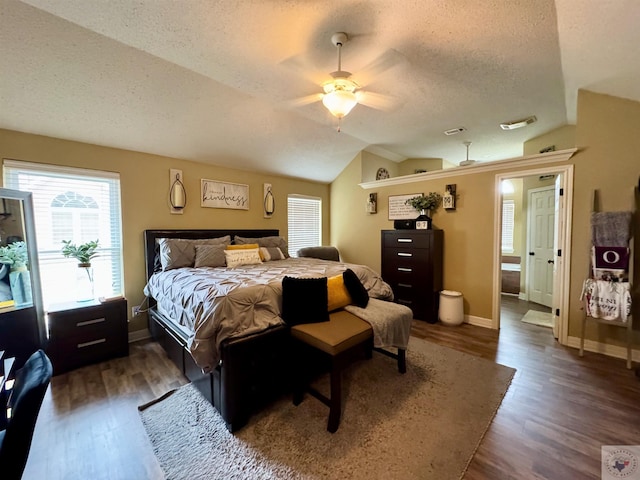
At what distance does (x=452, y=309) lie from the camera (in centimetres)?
372

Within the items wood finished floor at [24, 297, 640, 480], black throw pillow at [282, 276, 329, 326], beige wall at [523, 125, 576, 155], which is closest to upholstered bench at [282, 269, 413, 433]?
black throw pillow at [282, 276, 329, 326]

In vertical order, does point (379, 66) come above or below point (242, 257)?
above

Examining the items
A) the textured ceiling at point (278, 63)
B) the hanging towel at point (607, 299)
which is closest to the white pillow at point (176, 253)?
the textured ceiling at point (278, 63)

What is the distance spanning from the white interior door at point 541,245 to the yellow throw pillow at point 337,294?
407cm

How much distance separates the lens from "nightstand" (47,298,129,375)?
247 cm

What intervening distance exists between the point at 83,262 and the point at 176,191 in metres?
1.32

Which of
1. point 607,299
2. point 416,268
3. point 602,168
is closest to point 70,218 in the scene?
point 416,268

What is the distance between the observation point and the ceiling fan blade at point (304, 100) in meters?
3.07

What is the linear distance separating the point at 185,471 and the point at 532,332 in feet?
13.2

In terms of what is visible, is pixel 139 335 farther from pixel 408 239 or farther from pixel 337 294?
pixel 408 239

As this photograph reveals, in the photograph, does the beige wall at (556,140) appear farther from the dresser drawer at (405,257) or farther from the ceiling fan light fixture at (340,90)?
the ceiling fan light fixture at (340,90)

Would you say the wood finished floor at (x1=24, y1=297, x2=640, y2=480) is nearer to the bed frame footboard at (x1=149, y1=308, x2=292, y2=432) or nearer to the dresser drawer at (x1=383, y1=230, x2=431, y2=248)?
the bed frame footboard at (x1=149, y1=308, x2=292, y2=432)

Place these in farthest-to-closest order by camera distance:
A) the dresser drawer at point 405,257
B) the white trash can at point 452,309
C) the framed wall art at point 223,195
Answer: the framed wall art at point 223,195, the dresser drawer at point 405,257, the white trash can at point 452,309

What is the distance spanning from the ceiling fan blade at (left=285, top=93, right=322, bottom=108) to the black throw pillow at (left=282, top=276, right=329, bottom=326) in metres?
2.16
